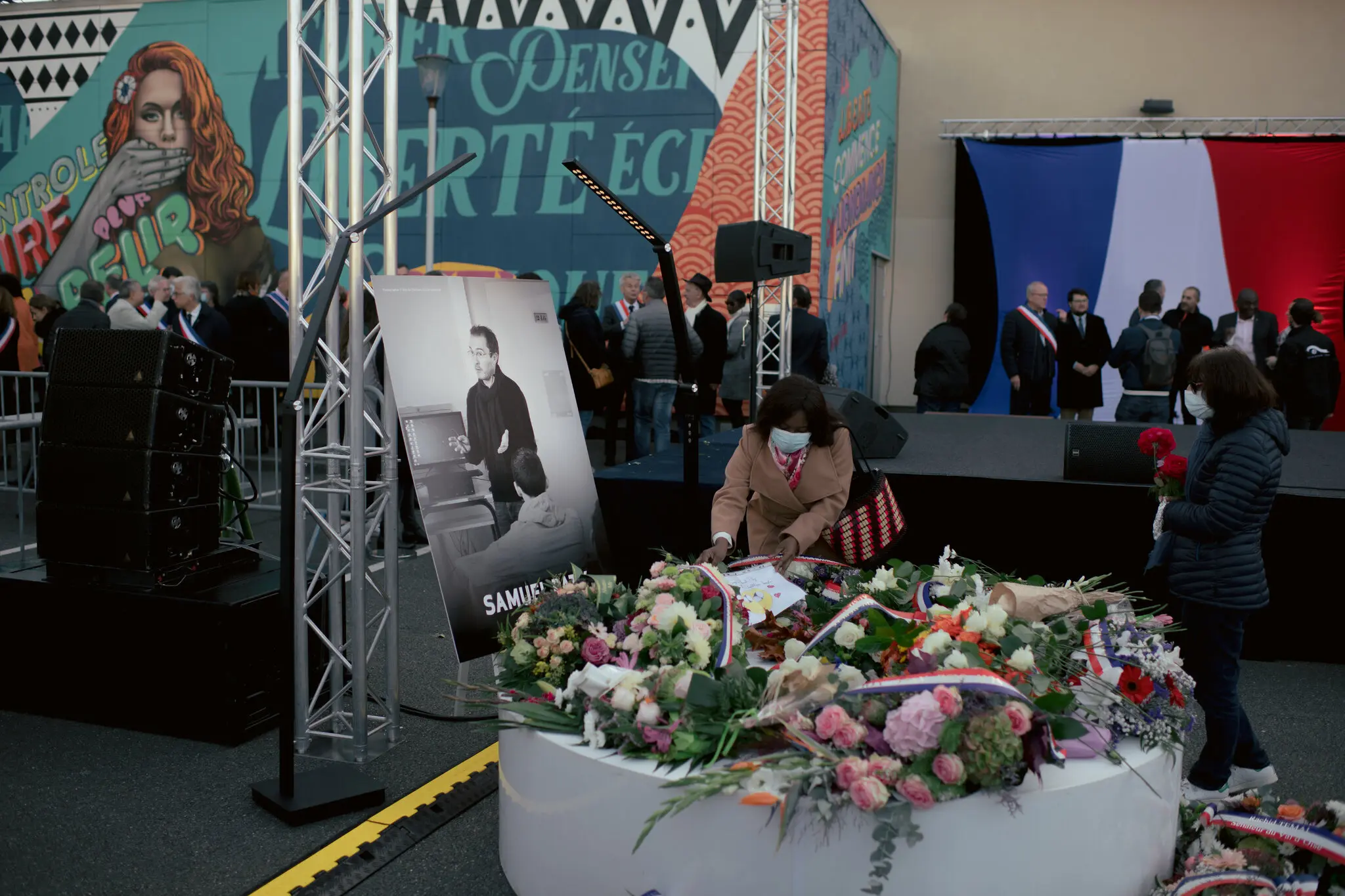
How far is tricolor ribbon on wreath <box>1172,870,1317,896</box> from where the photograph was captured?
246cm

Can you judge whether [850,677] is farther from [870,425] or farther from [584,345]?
[584,345]

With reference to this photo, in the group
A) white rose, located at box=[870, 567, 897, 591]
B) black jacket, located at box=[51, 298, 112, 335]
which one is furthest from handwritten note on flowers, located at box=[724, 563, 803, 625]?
black jacket, located at box=[51, 298, 112, 335]

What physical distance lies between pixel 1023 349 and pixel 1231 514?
7505 mm

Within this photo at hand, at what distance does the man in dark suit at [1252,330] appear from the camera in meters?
10.7

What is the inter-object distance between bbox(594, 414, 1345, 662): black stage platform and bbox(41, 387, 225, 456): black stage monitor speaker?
2.07 m

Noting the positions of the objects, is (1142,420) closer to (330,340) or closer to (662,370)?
(662,370)

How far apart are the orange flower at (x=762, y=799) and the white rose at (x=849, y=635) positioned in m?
0.66

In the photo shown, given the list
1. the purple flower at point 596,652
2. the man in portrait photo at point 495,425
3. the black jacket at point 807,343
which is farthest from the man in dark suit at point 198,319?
the purple flower at point 596,652

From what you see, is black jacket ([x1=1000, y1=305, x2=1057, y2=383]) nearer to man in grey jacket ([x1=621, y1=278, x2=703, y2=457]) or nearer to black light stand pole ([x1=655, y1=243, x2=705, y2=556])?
man in grey jacket ([x1=621, y1=278, x2=703, y2=457])

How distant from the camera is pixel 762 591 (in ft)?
11.1

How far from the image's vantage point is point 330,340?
13.1ft

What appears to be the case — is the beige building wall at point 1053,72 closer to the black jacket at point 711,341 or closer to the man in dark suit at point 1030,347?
the man in dark suit at point 1030,347

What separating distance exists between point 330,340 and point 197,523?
979 millimetres

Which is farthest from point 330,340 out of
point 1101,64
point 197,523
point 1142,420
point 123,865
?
point 1101,64
